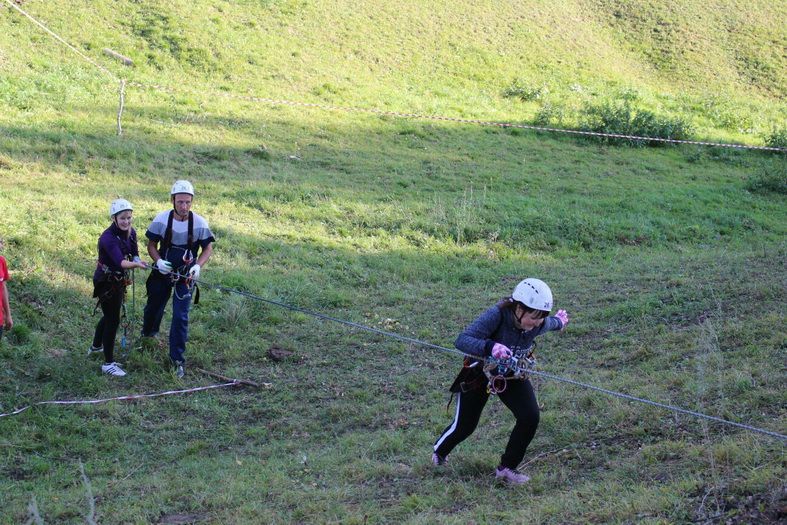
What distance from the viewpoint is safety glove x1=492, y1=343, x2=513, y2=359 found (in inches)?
231

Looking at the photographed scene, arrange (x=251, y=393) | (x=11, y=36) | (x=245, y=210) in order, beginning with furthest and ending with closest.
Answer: (x=11, y=36) → (x=245, y=210) → (x=251, y=393)

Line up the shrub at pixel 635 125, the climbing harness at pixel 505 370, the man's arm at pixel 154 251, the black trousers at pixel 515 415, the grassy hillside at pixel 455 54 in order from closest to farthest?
the climbing harness at pixel 505 370
the black trousers at pixel 515 415
the man's arm at pixel 154 251
the grassy hillside at pixel 455 54
the shrub at pixel 635 125

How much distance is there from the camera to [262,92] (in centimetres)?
2441

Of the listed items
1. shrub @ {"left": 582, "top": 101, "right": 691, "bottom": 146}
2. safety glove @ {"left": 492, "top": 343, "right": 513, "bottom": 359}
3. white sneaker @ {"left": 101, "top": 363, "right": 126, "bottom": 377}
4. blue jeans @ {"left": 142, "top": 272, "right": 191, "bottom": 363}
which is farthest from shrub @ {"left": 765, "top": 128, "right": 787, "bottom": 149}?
white sneaker @ {"left": 101, "top": 363, "right": 126, "bottom": 377}

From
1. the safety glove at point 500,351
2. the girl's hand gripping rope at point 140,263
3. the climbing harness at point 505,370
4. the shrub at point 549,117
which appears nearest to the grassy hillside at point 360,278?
the shrub at point 549,117

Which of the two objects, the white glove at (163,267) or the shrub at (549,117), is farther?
the shrub at (549,117)

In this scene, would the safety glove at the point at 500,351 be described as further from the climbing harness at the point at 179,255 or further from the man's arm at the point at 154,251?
the man's arm at the point at 154,251

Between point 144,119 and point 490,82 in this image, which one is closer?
point 144,119

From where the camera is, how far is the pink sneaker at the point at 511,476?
630cm

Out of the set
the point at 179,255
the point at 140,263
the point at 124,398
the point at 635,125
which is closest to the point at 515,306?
the point at 179,255

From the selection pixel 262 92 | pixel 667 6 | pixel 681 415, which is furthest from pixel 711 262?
pixel 667 6

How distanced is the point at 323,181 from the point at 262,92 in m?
7.94

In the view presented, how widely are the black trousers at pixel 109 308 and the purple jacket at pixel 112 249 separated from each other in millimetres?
142

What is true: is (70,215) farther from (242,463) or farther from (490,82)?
(490,82)
